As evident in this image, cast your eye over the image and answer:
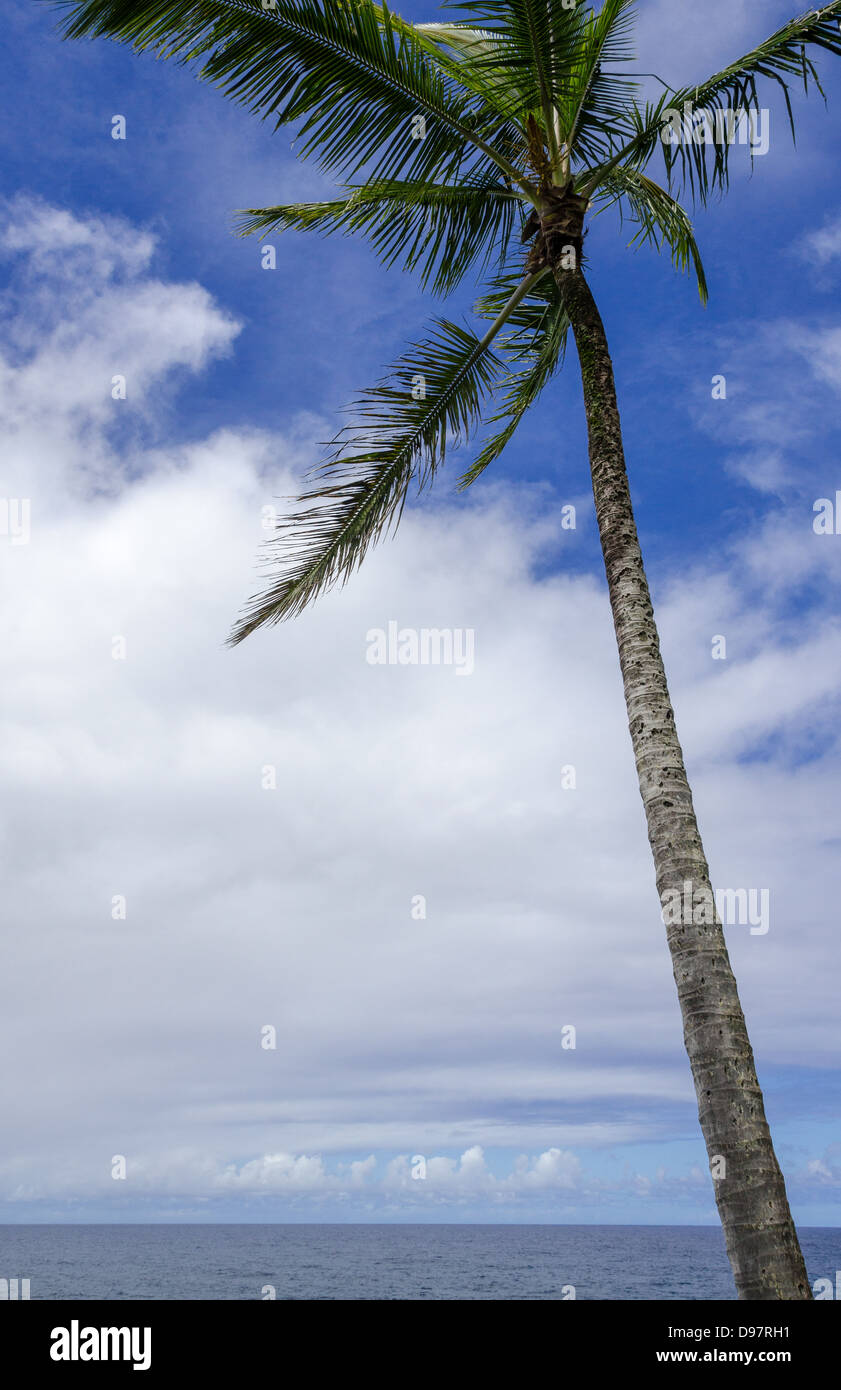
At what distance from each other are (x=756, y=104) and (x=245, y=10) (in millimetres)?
4111

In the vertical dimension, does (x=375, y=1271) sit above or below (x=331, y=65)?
below

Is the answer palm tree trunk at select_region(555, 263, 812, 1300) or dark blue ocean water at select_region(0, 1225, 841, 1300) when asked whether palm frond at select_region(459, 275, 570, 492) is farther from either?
dark blue ocean water at select_region(0, 1225, 841, 1300)

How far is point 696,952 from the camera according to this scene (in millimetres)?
5859

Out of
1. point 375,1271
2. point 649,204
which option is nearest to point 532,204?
point 649,204

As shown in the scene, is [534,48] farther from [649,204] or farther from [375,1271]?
[375,1271]

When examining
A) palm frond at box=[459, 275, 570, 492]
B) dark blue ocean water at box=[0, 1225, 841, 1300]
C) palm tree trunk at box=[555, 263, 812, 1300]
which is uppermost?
palm frond at box=[459, 275, 570, 492]

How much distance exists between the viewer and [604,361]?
320 inches

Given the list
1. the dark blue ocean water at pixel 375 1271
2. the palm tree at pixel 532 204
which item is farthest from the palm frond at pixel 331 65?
the dark blue ocean water at pixel 375 1271

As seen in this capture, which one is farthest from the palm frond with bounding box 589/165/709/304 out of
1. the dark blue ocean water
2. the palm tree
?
the dark blue ocean water

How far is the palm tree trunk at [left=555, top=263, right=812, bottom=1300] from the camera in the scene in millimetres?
5199
